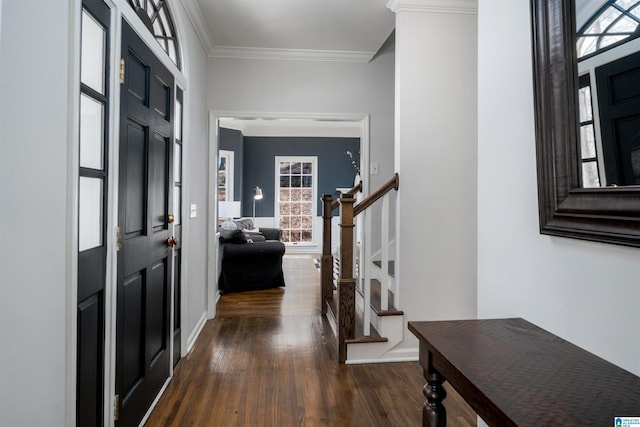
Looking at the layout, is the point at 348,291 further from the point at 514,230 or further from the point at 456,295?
the point at 514,230

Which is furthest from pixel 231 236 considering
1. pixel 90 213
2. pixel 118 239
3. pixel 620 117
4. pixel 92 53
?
pixel 620 117

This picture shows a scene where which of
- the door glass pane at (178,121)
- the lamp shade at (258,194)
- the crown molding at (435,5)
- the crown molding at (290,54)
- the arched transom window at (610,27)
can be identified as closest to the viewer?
the arched transom window at (610,27)

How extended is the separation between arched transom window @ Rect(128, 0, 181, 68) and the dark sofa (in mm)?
2382

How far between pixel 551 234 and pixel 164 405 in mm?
2112

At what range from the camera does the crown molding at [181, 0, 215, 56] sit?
263 centimetres

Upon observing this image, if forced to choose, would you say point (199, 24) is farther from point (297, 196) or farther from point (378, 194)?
point (297, 196)

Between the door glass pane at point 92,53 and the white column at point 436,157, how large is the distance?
1.90 metres

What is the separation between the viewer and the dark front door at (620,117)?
749 mm

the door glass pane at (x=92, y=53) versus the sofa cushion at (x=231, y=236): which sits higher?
the door glass pane at (x=92, y=53)

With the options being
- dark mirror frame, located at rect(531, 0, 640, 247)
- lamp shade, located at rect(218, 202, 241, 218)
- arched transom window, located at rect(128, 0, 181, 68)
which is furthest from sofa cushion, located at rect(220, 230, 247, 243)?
dark mirror frame, located at rect(531, 0, 640, 247)

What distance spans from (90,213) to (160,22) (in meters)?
1.50

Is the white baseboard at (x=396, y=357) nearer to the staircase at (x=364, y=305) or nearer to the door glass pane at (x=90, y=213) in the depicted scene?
the staircase at (x=364, y=305)

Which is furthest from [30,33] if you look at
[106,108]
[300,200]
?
[300,200]

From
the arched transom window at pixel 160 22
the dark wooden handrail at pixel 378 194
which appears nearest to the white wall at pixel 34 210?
the arched transom window at pixel 160 22
